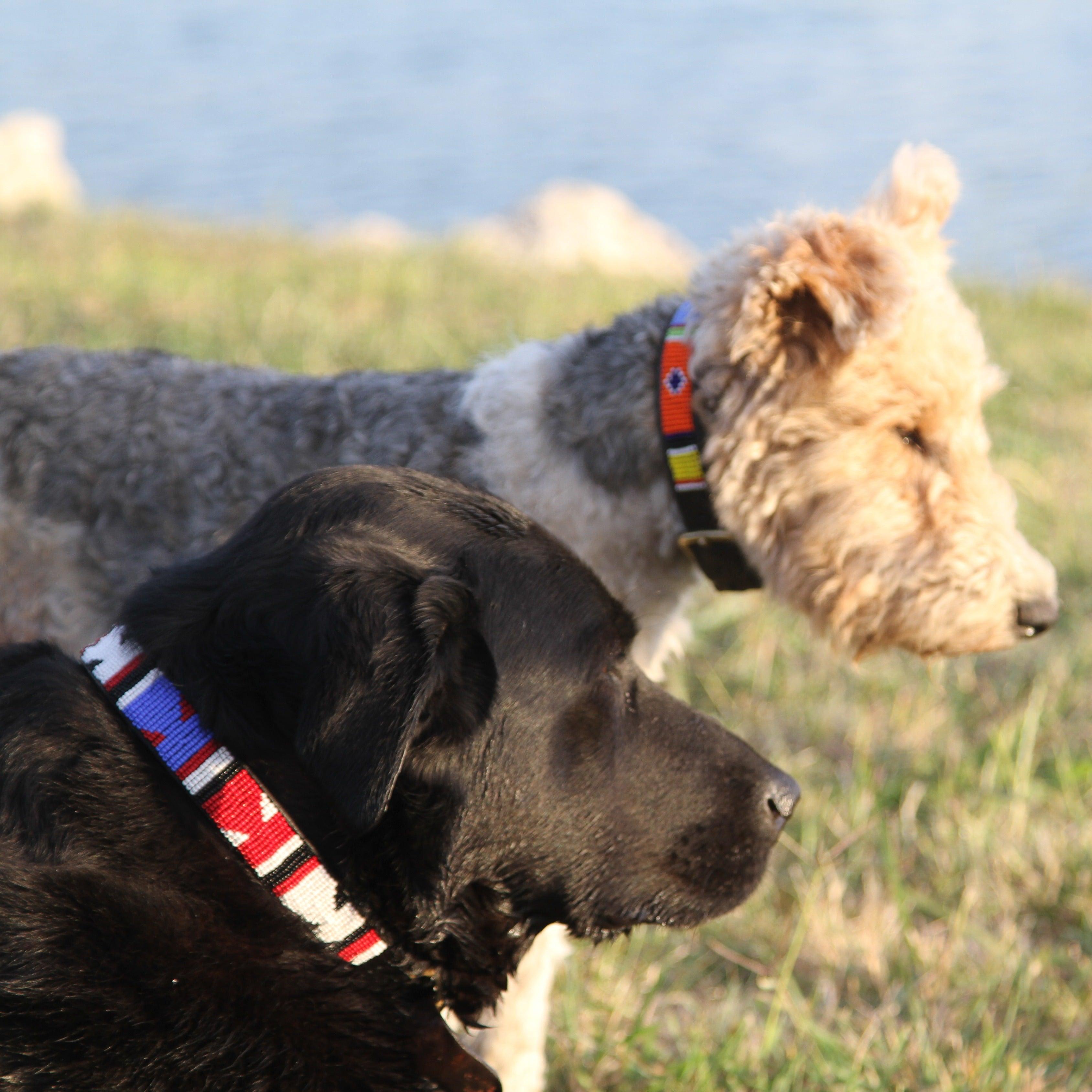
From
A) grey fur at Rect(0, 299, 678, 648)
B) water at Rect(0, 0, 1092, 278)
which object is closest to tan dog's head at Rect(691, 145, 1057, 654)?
grey fur at Rect(0, 299, 678, 648)

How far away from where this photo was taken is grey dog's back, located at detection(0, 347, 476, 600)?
3922mm

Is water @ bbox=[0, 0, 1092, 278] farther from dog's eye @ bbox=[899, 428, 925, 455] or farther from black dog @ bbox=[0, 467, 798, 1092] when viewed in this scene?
black dog @ bbox=[0, 467, 798, 1092]

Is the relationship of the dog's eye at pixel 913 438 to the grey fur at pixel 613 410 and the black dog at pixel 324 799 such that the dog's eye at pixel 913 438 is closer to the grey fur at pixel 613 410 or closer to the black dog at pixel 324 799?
the grey fur at pixel 613 410

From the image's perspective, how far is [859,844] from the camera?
439 centimetres

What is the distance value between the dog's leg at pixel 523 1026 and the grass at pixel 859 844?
147mm

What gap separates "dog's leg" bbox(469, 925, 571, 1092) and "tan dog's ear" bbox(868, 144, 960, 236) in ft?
8.48

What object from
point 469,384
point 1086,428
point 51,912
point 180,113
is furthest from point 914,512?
point 180,113

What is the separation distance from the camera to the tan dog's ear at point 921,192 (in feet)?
13.8

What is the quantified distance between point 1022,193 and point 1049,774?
14578 millimetres

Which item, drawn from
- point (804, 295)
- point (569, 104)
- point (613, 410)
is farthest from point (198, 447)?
point (569, 104)

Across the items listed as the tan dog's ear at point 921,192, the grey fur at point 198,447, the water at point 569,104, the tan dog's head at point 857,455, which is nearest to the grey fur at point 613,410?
the grey fur at point 198,447

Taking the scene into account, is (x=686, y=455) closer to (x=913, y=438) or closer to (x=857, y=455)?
(x=857, y=455)

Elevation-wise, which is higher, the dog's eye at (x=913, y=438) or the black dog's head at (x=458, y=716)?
the black dog's head at (x=458, y=716)

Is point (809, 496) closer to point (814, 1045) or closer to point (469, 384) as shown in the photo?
point (469, 384)
